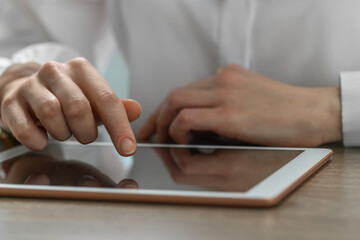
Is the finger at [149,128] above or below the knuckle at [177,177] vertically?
below

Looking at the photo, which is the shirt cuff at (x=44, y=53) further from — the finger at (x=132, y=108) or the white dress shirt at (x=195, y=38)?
the finger at (x=132, y=108)

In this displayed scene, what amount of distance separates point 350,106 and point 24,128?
37 cm

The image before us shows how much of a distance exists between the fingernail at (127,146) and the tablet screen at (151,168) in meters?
0.01

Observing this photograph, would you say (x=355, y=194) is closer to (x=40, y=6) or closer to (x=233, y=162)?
(x=233, y=162)

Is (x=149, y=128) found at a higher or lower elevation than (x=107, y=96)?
lower

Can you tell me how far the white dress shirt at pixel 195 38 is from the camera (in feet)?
2.47

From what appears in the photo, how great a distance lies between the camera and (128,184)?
36cm

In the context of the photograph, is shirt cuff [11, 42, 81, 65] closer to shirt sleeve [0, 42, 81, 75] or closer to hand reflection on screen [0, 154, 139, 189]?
shirt sleeve [0, 42, 81, 75]

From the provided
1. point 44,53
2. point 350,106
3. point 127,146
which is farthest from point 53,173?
point 44,53

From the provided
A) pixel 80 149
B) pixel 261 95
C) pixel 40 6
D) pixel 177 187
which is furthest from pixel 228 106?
pixel 40 6

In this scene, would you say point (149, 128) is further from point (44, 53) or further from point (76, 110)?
point (44, 53)

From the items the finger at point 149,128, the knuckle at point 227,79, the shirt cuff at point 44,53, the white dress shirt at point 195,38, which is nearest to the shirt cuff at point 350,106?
the white dress shirt at point 195,38

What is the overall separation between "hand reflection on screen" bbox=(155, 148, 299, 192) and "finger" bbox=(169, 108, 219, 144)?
73 mm

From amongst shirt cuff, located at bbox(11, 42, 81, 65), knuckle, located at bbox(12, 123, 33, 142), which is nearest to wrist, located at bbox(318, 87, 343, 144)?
knuckle, located at bbox(12, 123, 33, 142)
